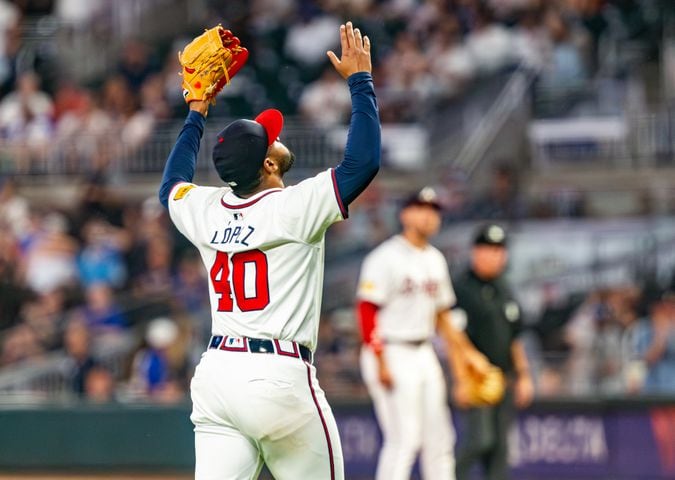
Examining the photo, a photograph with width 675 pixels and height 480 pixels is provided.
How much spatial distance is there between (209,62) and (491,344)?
4296mm

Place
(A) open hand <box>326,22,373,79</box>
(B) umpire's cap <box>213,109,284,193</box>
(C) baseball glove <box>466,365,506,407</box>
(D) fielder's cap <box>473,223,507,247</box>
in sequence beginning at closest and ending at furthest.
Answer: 1. (A) open hand <box>326,22,373,79</box>
2. (B) umpire's cap <box>213,109,284,193</box>
3. (C) baseball glove <box>466,365,506,407</box>
4. (D) fielder's cap <box>473,223,507,247</box>

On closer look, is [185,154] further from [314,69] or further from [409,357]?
[314,69]

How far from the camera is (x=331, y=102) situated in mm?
17281

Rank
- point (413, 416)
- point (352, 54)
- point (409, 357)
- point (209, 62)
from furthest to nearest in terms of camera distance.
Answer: point (409, 357)
point (413, 416)
point (209, 62)
point (352, 54)

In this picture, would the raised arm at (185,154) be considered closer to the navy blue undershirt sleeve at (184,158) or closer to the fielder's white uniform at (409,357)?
the navy blue undershirt sleeve at (184,158)

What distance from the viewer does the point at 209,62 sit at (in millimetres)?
5746

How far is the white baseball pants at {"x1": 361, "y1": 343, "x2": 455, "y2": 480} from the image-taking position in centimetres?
958

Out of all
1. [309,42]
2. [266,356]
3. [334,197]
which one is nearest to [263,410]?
[266,356]

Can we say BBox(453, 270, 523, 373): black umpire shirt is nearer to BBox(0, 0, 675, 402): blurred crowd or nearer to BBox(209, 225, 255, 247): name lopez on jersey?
BBox(0, 0, 675, 402): blurred crowd

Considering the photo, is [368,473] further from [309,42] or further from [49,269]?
[309,42]

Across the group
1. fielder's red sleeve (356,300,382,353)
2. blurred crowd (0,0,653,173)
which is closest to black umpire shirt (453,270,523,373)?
fielder's red sleeve (356,300,382,353)

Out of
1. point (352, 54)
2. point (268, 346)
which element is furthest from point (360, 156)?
point (268, 346)

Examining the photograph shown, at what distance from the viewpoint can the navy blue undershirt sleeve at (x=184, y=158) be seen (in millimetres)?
5703

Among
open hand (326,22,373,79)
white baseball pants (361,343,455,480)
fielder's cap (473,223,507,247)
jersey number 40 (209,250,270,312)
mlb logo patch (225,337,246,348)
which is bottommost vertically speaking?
white baseball pants (361,343,455,480)
